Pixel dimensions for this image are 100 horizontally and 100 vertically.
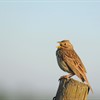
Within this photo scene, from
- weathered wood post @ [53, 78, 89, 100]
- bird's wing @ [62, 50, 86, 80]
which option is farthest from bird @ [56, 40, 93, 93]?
weathered wood post @ [53, 78, 89, 100]

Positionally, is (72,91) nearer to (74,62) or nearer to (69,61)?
(74,62)

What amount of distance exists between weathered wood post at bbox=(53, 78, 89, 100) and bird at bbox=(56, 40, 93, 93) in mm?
1617

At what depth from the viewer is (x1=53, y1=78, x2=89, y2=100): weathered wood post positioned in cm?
738

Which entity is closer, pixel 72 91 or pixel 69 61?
pixel 72 91

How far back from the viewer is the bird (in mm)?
9738

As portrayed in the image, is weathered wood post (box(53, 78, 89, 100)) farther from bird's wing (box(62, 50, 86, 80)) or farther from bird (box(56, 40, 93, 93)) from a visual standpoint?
bird's wing (box(62, 50, 86, 80))

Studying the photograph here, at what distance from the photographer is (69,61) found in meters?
10.3

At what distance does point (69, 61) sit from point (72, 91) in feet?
9.61

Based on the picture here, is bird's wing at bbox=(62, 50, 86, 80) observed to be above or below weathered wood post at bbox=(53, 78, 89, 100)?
above

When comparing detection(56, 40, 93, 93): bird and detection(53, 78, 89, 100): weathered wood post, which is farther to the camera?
detection(56, 40, 93, 93): bird

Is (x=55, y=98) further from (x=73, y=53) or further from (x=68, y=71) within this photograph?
(x=73, y=53)

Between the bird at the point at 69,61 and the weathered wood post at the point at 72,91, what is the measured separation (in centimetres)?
162

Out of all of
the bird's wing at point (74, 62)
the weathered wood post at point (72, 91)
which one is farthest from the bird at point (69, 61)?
the weathered wood post at point (72, 91)

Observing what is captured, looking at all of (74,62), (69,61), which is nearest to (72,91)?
(74,62)
